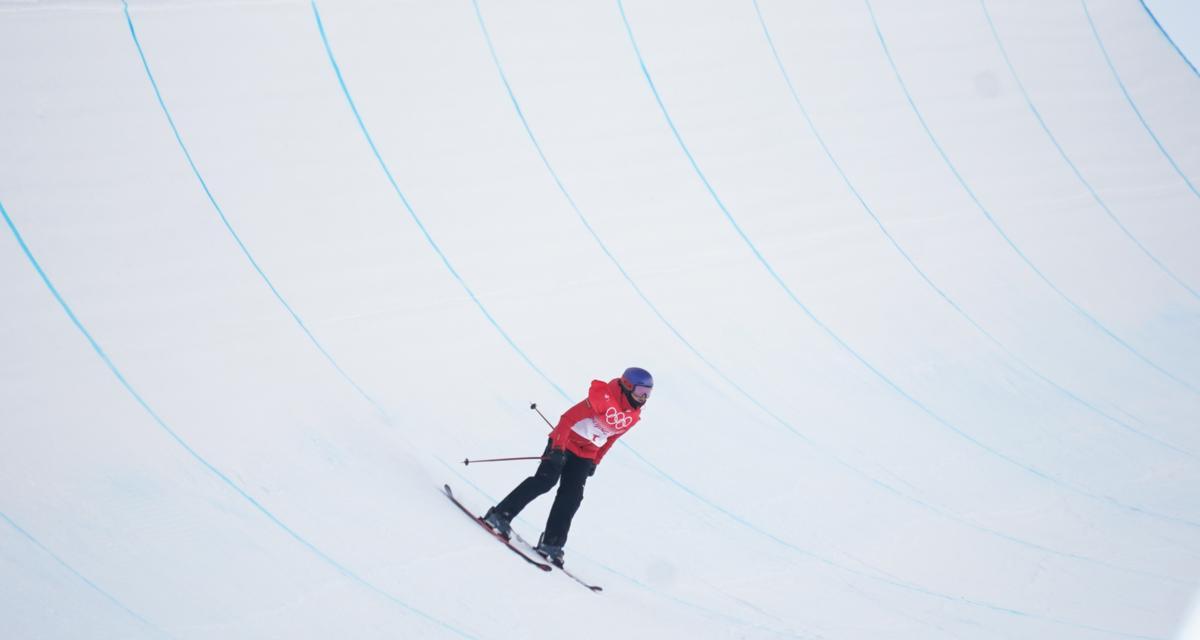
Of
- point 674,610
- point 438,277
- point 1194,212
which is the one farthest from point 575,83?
point 1194,212

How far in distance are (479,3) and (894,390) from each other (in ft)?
13.6

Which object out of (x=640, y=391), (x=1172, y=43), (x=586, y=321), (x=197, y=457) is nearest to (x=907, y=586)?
(x=640, y=391)

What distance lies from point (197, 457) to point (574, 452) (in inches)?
69.2

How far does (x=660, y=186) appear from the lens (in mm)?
9469

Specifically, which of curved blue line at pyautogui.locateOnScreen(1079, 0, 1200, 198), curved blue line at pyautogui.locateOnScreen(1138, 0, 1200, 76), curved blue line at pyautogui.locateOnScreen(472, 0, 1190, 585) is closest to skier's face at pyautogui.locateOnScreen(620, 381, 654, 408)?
curved blue line at pyautogui.locateOnScreen(472, 0, 1190, 585)

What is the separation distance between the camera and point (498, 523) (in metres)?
6.02

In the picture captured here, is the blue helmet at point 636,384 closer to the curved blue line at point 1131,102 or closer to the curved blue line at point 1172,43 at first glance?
the curved blue line at point 1131,102

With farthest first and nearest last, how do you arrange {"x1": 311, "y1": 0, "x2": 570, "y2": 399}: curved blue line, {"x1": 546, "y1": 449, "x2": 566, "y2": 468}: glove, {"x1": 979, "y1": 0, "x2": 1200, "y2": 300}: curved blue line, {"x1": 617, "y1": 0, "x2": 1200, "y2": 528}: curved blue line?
{"x1": 979, "y1": 0, "x2": 1200, "y2": 300}: curved blue line, {"x1": 617, "y1": 0, "x2": 1200, "y2": 528}: curved blue line, {"x1": 311, "y1": 0, "x2": 570, "y2": 399}: curved blue line, {"x1": 546, "y1": 449, "x2": 566, "y2": 468}: glove

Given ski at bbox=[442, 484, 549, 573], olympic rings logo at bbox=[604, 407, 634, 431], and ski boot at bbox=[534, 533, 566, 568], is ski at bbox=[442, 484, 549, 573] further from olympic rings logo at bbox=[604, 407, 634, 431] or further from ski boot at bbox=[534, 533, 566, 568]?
olympic rings logo at bbox=[604, 407, 634, 431]

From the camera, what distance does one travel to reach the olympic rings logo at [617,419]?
19.4 feet

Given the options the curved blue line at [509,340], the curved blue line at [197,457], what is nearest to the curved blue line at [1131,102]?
the curved blue line at [509,340]

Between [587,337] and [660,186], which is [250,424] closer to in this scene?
[587,337]

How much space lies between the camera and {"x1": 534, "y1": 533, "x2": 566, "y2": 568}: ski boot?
233 inches

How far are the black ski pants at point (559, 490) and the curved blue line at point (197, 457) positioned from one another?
3.04ft
